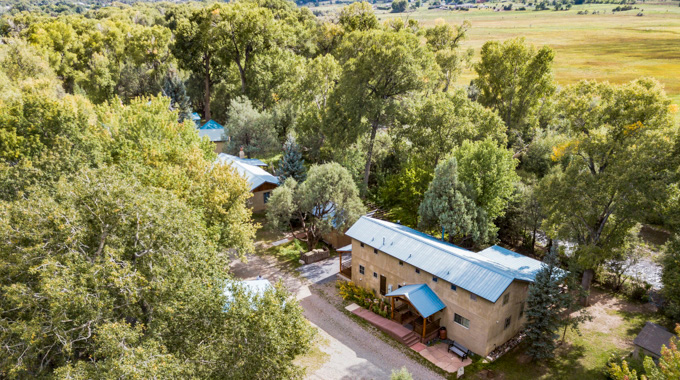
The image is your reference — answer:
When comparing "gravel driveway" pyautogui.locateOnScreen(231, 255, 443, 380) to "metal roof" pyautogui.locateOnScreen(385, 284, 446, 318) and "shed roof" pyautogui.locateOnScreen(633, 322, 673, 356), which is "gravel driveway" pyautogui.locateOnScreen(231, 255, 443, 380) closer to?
"metal roof" pyautogui.locateOnScreen(385, 284, 446, 318)

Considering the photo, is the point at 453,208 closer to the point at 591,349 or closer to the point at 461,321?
the point at 461,321

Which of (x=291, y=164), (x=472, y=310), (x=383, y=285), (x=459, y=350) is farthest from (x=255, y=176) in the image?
(x=459, y=350)

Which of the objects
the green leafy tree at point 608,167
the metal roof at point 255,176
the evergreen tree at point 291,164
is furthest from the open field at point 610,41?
the metal roof at point 255,176

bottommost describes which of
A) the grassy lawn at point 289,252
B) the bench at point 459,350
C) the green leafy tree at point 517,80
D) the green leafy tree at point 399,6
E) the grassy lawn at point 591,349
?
the grassy lawn at point 591,349

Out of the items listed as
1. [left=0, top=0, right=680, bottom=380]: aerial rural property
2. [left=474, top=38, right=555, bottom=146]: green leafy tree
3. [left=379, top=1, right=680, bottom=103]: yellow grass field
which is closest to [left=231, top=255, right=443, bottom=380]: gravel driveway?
[left=0, top=0, right=680, bottom=380]: aerial rural property

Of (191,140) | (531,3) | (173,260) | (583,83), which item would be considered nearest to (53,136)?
(191,140)

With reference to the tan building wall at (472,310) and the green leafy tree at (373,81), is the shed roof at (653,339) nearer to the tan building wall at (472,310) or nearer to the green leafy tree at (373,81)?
the tan building wall at (472,310)
